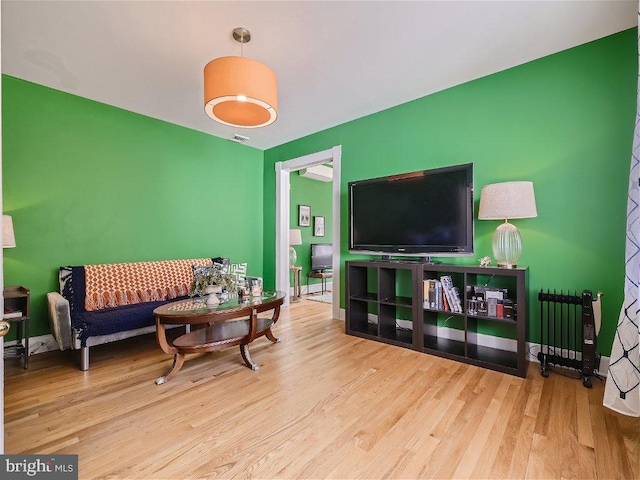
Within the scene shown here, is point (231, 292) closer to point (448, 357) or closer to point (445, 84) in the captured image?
point (448, 357)

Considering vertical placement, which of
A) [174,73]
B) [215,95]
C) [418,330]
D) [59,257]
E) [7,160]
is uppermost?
[174,73]

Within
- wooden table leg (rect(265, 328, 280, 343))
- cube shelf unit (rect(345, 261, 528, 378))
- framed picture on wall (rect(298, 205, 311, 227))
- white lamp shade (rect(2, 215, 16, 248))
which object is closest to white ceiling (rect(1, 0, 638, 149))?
white lamp shade (rect(2, 215, 16, 248))

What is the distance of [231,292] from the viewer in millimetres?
2959

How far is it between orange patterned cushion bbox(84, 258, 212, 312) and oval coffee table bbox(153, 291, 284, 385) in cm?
86

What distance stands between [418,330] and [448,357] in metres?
0.33

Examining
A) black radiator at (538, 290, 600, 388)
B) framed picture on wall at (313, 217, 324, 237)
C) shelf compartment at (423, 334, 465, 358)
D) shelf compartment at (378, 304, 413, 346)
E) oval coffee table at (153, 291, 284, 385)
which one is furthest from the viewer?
framed picture on wall at (313, 217, 324, 237)

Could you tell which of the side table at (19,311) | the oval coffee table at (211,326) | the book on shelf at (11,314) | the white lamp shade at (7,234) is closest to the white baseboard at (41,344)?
the side table at (19,311)

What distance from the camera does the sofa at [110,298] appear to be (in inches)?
102

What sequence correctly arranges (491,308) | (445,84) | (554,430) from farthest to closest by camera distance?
(445,84) < (491,308) < (554,430)

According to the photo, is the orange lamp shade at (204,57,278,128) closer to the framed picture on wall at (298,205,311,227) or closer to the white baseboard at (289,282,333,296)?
the framed picture on wall at (298,205,311,227)

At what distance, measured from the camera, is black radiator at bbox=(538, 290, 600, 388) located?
2.27m

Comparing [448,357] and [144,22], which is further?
[448,357]

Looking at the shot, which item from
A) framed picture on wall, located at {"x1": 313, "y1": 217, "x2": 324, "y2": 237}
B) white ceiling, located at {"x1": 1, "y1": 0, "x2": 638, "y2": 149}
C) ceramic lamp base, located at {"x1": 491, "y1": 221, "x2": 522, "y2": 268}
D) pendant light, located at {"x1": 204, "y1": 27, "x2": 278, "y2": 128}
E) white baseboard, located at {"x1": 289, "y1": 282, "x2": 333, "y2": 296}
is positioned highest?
white ceiling, located at {"x1": 1, "y1": 0, "x2": 638, "y2": 149}

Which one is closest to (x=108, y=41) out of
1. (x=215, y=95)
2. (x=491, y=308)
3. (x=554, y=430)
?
(x=215, y=95)
